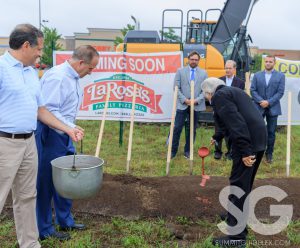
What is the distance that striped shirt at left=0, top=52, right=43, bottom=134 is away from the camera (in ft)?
8.91

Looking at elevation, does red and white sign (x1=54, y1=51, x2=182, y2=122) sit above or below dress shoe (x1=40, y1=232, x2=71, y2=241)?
above

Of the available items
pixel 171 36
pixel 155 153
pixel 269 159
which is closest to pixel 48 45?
pixel 171 36

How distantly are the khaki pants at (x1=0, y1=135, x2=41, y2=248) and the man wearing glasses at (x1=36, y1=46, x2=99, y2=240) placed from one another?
1.19ft

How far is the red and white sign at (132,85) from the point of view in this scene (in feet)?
23.6

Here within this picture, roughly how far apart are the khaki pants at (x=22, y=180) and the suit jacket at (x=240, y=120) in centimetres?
161

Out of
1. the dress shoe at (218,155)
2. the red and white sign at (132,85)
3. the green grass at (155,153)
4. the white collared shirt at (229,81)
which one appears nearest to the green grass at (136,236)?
the green grass at (155,153)

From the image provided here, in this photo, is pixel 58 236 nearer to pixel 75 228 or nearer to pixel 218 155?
pixel 75 228

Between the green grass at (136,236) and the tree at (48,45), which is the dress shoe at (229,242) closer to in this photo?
Result: the green grass at (136,236)

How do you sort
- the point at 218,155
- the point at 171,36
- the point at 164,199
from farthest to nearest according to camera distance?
1. the point at 171,36
2. the point at 218,155
3. the point at 164,199

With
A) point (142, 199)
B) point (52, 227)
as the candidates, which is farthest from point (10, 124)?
point (142, 199)

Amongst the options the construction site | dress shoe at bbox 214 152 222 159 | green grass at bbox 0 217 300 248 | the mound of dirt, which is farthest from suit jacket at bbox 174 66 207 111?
green grass at bbox 0 217 300 248

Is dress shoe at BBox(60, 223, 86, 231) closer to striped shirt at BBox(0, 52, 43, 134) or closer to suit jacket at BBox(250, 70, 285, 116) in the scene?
striped shirt at BBox(0, 52, 43, 134)

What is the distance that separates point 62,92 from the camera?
3.32 meters

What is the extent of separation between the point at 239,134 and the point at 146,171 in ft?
10.6
